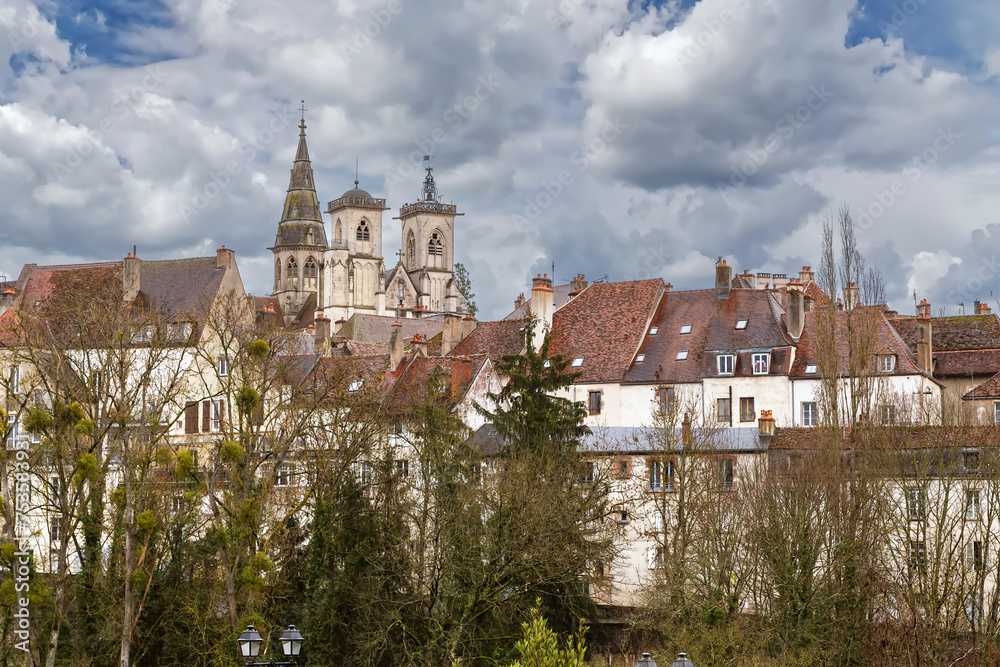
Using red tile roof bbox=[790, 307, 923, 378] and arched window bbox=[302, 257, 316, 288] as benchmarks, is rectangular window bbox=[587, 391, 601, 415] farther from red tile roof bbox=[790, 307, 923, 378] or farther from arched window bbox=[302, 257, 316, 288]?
arched window bbox=[302, 257, 316, 288]

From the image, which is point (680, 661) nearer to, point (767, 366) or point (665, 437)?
point (665, 437)

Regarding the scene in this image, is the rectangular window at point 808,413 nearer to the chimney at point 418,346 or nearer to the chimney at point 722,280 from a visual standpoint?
the chimney at point 722,280

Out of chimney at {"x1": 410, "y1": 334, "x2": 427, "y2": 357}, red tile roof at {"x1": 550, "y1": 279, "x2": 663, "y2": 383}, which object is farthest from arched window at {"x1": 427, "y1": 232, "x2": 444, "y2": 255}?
chimney at {"x1": 410, "y1": 334, "x2": 427, "y2": 357}

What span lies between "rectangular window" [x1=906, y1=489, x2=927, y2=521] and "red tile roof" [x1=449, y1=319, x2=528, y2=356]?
25928 mm

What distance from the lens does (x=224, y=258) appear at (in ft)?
224

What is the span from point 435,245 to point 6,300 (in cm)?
9937

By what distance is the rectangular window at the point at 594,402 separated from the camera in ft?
200

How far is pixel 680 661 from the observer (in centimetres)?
1781

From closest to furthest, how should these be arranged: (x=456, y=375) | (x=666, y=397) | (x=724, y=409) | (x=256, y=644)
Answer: (x=256, y=644)
(x=456, y=375)
(x=724, y=409)
(x=666, y=397)

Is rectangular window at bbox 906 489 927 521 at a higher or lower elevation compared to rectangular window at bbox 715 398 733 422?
lower

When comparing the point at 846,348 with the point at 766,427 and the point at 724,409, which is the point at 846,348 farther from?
the point at 766,427

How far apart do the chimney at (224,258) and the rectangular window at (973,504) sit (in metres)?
41.6

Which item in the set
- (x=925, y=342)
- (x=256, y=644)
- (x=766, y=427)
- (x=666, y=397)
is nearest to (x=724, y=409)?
(x=666, y=397)

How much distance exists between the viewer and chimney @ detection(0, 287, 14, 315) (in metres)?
67.2
